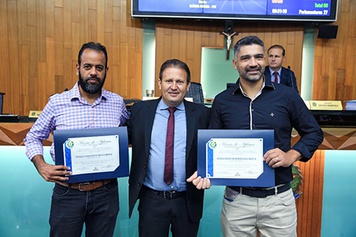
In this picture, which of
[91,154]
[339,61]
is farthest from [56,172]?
[339,61]

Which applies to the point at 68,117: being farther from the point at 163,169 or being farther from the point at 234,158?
the point at 234,158

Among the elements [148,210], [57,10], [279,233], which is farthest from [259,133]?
[57,10]

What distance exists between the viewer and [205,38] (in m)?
5.19

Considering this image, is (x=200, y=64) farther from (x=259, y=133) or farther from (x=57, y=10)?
(x=259, y=133)

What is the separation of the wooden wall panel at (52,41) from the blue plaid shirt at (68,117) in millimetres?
3643

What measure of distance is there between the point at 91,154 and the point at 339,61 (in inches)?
195

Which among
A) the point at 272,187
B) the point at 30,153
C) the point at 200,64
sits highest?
the point at 200,64

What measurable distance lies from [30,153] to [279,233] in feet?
4.25

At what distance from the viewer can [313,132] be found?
59.4 inches

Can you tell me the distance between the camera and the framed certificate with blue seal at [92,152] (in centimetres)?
146

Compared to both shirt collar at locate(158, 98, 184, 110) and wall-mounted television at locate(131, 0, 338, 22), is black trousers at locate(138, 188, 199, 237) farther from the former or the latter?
wall-mounted television at locate(131, 0, 338, 22)

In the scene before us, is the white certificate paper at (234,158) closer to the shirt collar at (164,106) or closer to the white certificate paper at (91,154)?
the shirt collar at (164,106)

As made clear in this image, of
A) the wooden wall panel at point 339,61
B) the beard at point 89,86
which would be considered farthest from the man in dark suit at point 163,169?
the wooden wall panel at point 339,61

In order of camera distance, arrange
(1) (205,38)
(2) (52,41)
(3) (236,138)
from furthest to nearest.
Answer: (1) (205,38), (2) (52,41), (3) (236,138)
